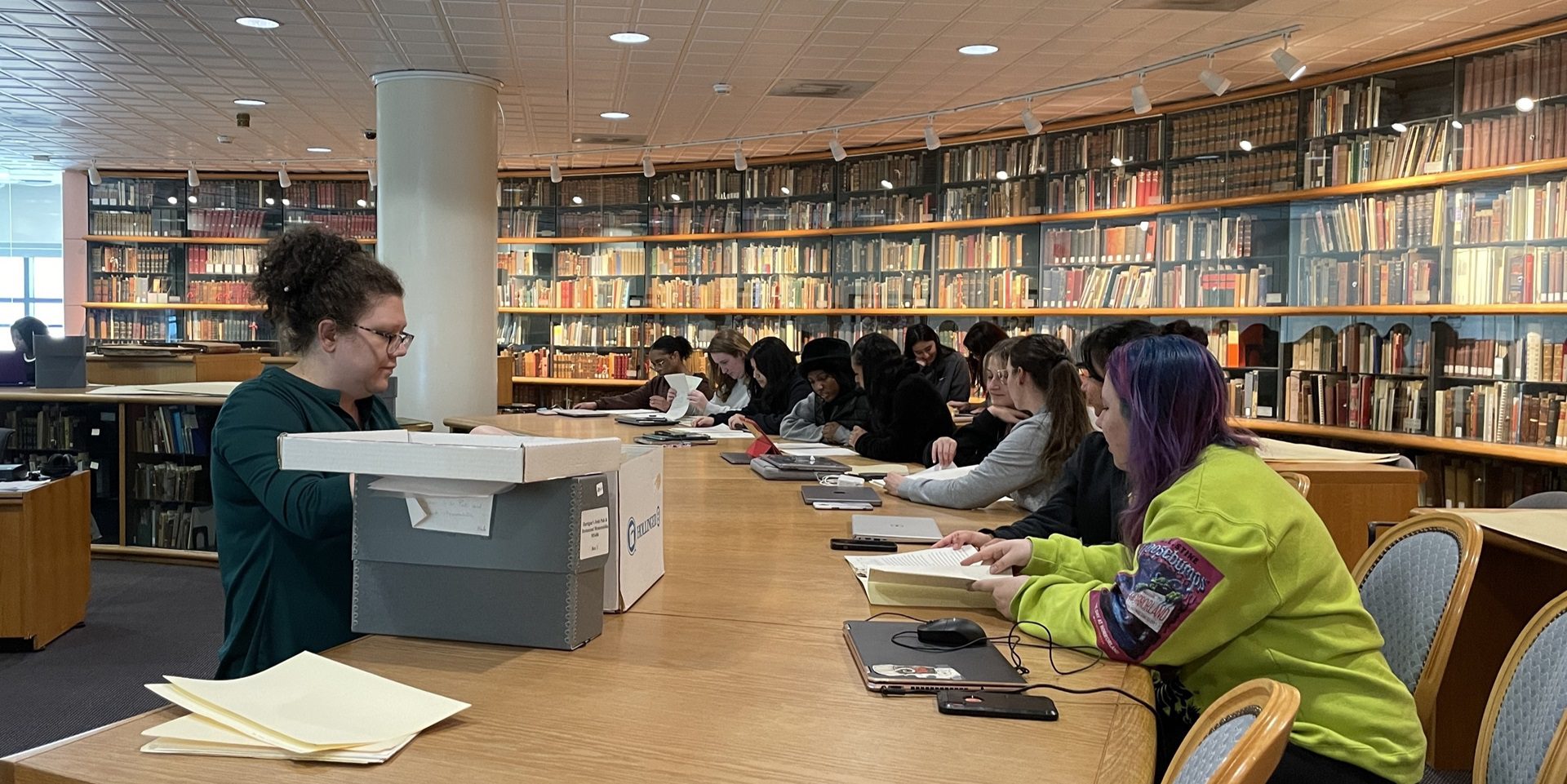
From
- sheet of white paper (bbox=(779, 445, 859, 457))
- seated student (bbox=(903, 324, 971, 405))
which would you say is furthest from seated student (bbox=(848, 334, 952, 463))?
seated student (bbox=(903, 324, 971, 405))

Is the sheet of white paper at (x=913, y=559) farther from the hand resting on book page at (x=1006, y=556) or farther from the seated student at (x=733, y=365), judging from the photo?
the seated student at (x=733, y=365)

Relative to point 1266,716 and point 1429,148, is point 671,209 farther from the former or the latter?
point 1266,716

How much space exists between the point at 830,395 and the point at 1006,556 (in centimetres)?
407

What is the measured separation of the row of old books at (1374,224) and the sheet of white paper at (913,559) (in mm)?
5062

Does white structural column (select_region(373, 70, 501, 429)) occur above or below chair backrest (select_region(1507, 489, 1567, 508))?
above

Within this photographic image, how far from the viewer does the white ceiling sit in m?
6.15

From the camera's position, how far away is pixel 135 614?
18.7 feet

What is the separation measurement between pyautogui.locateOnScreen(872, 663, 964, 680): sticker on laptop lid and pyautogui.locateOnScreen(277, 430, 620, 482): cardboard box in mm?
529

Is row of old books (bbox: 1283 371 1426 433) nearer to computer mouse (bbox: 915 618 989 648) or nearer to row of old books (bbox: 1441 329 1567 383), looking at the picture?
row of old books (bbox: 1441 329 1567 383)

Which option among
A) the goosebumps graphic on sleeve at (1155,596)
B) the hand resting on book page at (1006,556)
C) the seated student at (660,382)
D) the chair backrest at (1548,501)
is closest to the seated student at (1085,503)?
the hand resting on book page at (1006,556)

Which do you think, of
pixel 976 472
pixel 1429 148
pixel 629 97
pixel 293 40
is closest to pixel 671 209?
pixel 629 97

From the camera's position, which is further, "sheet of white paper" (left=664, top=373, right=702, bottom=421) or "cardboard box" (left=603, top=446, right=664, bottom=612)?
"sheet of white paper" (left=664, top=373, right=702, bottom=421)

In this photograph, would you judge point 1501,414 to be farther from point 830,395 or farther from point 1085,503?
point 1085,503

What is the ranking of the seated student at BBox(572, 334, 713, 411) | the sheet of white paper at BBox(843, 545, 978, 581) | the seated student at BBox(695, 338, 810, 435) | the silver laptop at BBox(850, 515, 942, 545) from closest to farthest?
the sheet of white paper at BBox(843, 545, 978, 581)
the silver laptop at BBox(850, 515, 942, 545)
the seated student at BBox(695, 338, 810, 435)
the seated student at BBox(572, 334, 713, 411)
